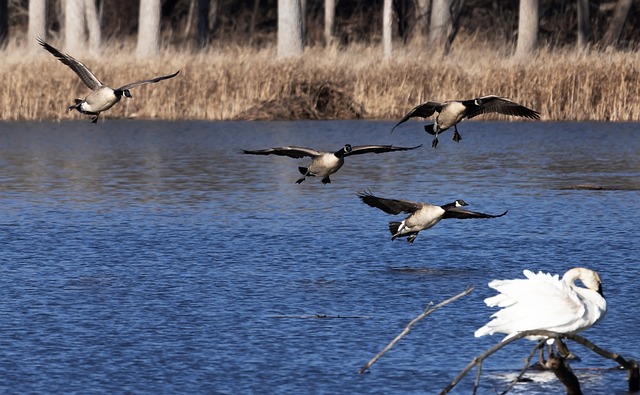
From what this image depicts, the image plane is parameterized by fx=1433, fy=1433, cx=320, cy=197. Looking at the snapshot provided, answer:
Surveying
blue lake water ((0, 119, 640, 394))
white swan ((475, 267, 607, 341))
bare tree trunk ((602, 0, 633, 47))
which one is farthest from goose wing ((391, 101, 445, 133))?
bare tree trunk ((602, 0, 633, 47))

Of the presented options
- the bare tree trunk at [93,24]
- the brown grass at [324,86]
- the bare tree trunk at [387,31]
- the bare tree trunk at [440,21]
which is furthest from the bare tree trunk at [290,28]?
the brown grass at [324,86]

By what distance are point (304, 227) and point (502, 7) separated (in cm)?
4980

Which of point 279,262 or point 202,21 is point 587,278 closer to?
point 279,262

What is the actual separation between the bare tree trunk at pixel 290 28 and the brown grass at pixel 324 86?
264 inches

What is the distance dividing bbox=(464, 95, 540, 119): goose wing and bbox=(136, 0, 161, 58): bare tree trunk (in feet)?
83.8

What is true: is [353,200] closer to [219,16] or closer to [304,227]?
[304,227]

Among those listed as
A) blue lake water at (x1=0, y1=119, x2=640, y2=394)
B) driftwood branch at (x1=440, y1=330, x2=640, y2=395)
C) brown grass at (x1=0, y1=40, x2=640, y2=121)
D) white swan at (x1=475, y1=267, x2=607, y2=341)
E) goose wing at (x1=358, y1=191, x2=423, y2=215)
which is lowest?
blue lake water at (x1=0, y1=119, x2=640, y2=394)

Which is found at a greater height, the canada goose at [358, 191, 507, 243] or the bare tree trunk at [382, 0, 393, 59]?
the bare tree trunk at [382, 0, 393, 59]

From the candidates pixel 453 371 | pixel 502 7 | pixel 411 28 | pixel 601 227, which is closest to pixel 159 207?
pixel 601 227

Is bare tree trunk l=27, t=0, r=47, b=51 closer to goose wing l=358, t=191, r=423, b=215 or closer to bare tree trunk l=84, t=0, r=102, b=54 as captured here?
bare tree trunk l=84, t=0, r=102, b=54

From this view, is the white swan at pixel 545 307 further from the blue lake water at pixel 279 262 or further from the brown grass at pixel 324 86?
the brown grass at pixel 324 86

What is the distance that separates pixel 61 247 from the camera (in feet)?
44.8

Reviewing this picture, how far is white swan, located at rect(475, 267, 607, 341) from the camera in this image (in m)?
7.69

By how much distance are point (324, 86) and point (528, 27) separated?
484 inches
